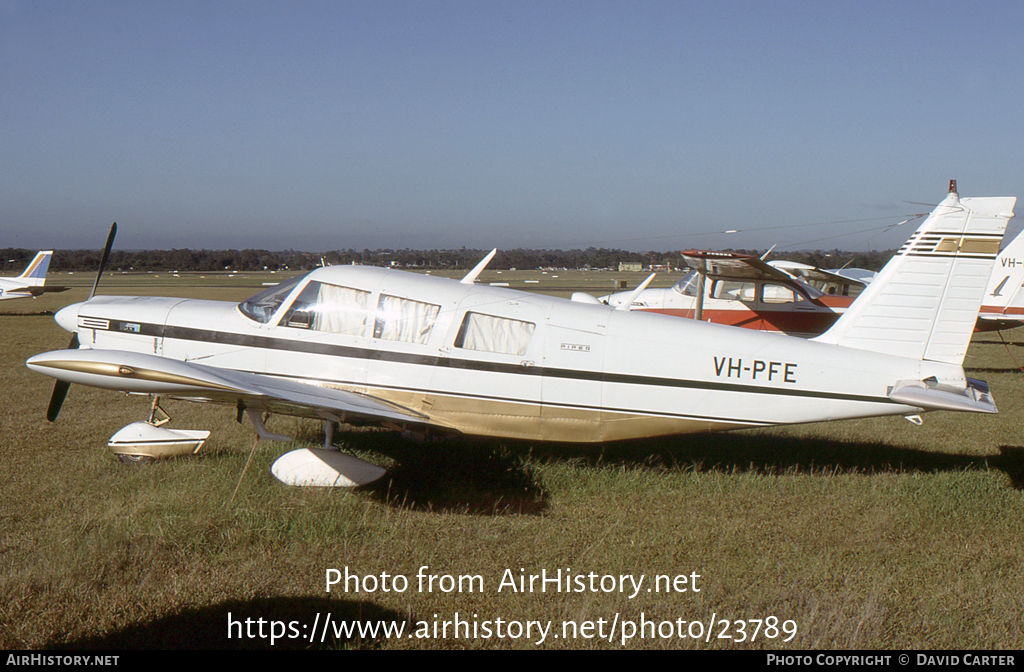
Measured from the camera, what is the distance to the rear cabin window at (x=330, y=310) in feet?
18.5

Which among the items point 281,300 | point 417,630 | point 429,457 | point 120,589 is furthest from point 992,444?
point 120,589

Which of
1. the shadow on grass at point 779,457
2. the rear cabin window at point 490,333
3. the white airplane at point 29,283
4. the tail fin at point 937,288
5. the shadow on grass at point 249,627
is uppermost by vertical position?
the tail fin at point 937,288

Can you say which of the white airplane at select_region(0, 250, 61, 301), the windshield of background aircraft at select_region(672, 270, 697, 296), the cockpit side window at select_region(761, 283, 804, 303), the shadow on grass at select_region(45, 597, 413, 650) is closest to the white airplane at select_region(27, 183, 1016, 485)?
the shadow on grass at select_region(45, 597, 413, 650)

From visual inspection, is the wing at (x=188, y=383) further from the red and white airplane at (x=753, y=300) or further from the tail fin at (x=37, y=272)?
the tail fin at (x=37, y=272)

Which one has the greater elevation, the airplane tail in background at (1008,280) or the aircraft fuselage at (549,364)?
the airplane tail in background at (1008,280)

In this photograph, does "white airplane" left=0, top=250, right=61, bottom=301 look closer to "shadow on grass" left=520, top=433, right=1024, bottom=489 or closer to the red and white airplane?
the red and white airplane

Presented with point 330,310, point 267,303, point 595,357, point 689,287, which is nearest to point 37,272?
point 689,287

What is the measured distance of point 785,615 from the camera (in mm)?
3844

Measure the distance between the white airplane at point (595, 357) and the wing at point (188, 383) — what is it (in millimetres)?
88

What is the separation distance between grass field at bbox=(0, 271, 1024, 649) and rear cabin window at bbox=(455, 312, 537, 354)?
1.29m

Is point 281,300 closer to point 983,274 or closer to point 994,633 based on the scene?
point 994,633

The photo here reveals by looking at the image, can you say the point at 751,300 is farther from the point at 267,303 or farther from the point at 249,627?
the point at 249,627

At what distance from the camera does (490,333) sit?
548cm

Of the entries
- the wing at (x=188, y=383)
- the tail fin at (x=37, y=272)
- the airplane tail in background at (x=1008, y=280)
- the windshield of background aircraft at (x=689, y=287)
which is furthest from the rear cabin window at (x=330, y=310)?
the tail fin at (x=37, y=272)
